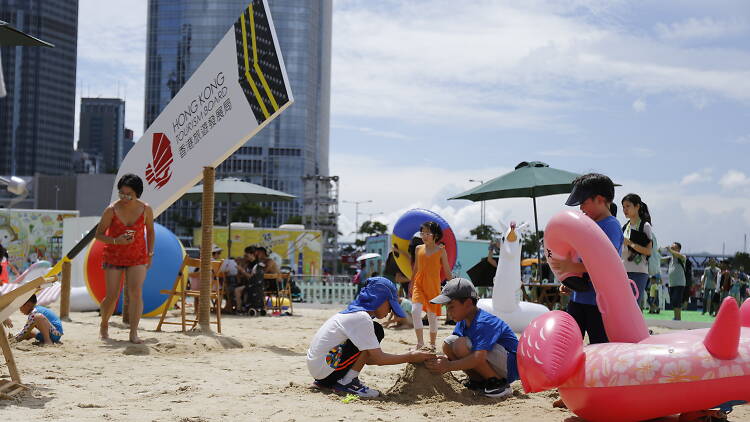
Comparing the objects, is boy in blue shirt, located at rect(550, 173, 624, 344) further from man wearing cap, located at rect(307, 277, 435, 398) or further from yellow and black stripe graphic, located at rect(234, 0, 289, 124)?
Result: yellow and black stripe graphic, located at rect(234, 0, 289, 124)

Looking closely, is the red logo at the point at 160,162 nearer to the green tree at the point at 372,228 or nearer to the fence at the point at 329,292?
the fence at the point at 329,292

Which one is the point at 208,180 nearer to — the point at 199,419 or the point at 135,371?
the point at 135,371

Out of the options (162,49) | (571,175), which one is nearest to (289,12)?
(162,49)

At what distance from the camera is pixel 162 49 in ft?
364

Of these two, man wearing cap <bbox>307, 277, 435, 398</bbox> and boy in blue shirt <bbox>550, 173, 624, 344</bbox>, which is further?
man wearing cap <bbox>307, 277, 435, 398</bbox>

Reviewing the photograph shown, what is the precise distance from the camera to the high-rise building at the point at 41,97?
123 m

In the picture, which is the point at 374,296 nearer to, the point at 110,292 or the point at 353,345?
the point at 353,345

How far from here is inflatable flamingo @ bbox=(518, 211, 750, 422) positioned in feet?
11.5

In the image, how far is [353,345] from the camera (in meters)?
5.02

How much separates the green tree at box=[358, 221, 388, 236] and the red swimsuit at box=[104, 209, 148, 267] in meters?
79.3

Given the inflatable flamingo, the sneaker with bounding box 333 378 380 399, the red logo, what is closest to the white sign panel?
the red logo

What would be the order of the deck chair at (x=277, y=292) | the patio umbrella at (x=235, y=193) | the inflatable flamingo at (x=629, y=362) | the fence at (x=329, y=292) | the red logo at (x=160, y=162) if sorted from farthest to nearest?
the fence at (x=329, y=292) < the patio umbrella at (x=235, y=193) < the deck chair at (x=277, y=292) < the red logo at (x=160, y=162) < the inflatable flamingo at (x=629, y=362)

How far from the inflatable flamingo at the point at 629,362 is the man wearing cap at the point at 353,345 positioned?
128 centimetres

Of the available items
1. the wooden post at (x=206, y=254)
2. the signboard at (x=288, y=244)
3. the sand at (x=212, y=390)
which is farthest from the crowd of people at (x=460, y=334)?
the signboard at (x=288, y=244)
